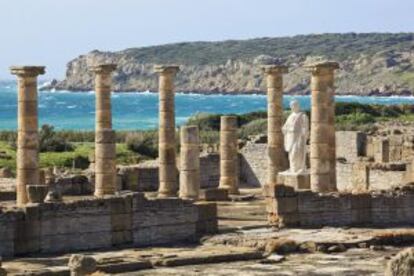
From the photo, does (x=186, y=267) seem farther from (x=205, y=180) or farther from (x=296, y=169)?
(x=205, y=180)

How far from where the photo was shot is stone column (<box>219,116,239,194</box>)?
40.7 meters

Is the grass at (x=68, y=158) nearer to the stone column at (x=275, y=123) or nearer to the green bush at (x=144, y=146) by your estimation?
the green bush at (x=144, y=146)

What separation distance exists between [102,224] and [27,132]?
5.21m

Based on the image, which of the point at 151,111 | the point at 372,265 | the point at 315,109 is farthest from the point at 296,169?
the point at 151,111

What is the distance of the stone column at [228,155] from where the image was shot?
134 ft

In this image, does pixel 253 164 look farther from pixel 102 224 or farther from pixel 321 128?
pixel 102 224

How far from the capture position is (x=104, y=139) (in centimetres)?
3450

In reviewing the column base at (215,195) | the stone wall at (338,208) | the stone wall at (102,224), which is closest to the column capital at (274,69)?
the column base at (215,195)

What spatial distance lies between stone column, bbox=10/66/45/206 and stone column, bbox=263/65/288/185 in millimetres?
8544

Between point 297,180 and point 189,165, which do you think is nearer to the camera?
point 297,180

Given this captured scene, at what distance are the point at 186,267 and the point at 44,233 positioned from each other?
3.77 m

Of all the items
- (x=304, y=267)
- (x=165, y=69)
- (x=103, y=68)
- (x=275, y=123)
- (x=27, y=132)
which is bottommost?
(x=304, y=267)

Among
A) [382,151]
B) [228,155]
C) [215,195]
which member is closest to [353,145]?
[382,151]

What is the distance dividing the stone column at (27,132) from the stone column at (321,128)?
7.67 m
